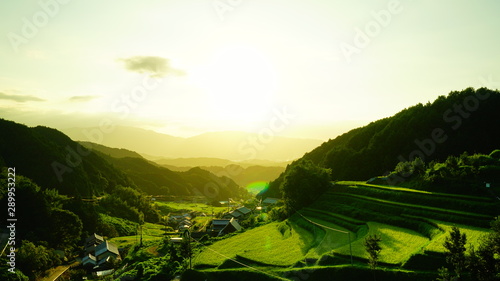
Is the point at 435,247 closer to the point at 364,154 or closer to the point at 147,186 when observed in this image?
the point at 364,154

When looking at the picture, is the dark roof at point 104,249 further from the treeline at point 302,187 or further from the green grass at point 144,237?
the treeline at point 302,187


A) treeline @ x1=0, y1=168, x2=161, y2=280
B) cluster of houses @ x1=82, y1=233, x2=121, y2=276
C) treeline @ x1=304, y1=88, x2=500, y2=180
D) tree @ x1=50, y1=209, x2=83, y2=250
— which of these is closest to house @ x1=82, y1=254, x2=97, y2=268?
cluster of houses @ x1=82, y1=233, x2=121, y2=276

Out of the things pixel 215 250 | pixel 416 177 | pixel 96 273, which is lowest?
pixel 96 273

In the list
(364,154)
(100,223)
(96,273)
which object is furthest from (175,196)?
(96,273)

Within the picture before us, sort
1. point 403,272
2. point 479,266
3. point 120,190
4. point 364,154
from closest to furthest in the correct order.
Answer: point 479,266 → point 403,272 → point 364,154 → point 120,190

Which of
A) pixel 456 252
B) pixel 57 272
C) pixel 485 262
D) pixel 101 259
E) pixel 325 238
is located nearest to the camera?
pixel 485 262

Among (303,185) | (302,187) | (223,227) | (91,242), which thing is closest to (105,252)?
(91,242)

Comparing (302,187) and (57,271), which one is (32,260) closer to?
(57,271)

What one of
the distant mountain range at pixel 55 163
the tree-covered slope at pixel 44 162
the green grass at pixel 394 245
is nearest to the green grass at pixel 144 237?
the distant mountain range at pixel 55 163
